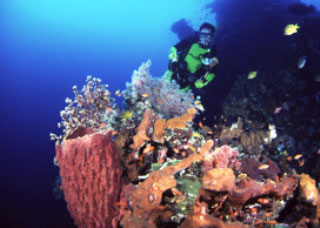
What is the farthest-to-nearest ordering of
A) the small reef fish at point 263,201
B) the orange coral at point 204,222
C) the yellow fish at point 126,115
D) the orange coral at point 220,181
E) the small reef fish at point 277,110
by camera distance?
the small reef fish at point 277,110 → the yellow fish at point 126,115 → the small reef fish at point 263,201 → the orange coral at point 220,181 → the orange coral at point 204,222

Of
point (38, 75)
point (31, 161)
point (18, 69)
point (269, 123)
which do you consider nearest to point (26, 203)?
point (31, 161)

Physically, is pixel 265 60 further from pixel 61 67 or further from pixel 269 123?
pixel 61 67

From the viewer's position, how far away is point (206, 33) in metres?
7.40

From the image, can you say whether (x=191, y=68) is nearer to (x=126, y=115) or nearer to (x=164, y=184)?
(x=126, y=115)

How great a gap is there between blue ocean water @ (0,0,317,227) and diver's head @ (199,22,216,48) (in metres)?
4.47

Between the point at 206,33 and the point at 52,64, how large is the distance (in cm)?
12051

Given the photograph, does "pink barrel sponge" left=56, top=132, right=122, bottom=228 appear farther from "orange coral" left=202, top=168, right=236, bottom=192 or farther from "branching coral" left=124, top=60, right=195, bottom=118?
"branching coral" left=124, top=60, right=195, bottom=118

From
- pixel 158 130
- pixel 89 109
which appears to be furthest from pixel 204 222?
pixel 89 109

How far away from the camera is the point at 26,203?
17.3m

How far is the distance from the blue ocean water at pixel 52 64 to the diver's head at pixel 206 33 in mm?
4472

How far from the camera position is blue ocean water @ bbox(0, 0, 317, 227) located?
49.9 feet

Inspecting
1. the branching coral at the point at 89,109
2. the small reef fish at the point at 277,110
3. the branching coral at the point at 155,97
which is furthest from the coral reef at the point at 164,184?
the small reef fish at the point at 277,110

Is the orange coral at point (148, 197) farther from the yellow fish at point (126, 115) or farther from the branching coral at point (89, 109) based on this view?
the branching coral at point (89, 109)

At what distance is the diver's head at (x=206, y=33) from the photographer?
7.32 meters
